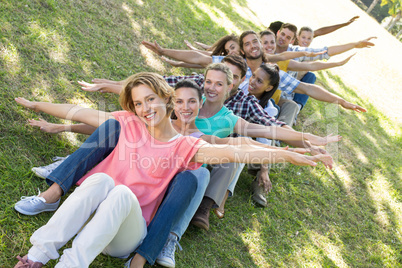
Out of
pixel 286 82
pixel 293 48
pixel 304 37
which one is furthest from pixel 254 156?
pixel 304 37

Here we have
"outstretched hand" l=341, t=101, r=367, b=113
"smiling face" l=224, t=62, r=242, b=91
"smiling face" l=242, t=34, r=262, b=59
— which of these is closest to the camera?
"outstretched hand" l=341, t=101, r=367, b=113

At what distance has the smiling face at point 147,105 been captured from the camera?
8.81 ft

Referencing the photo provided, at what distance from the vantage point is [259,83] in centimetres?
434

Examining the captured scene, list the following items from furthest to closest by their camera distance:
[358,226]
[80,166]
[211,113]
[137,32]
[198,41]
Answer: [198,41], [137,32], [358,226], [211,113], [80,166]

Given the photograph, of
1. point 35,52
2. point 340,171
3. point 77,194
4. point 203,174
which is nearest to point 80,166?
point 77,194

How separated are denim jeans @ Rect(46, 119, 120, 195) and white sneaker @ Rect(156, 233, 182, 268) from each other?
2.86 feet

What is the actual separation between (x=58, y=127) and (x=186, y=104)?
1.26m

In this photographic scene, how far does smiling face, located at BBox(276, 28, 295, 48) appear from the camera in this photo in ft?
18.6

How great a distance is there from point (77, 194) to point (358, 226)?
3.76 m

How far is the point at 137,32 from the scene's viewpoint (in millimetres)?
5688

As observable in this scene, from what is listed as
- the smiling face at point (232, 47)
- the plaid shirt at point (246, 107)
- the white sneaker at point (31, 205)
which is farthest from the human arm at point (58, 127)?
the smiling face at point (232, 47)

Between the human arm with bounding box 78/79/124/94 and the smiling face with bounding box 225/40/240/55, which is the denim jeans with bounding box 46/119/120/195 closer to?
the human arm with bounding box 78/79/124/94

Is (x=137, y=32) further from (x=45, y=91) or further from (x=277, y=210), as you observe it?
(x=277, y=210)

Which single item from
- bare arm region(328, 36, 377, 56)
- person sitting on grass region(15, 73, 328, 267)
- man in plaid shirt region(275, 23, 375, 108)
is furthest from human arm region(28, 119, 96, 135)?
bare arm region(328, 36, 377, 56)
